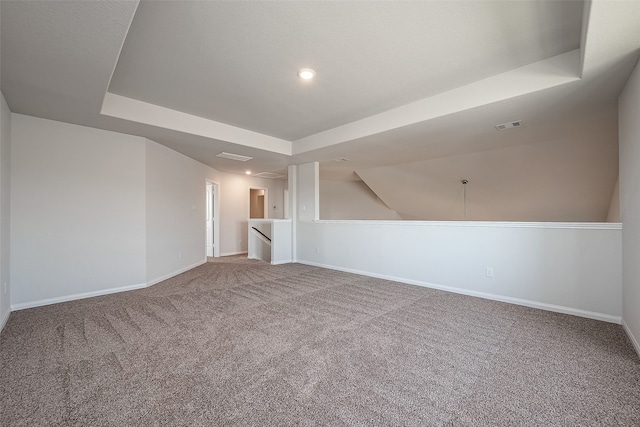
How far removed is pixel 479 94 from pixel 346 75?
1.47m

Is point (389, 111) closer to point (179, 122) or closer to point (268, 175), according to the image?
point (179, 122)

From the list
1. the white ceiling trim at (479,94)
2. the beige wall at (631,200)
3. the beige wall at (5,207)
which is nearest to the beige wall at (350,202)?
the white ceiling trim at (479,94)

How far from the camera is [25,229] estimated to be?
3.41 metres

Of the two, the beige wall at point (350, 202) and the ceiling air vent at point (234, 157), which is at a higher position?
the ceiling air vent at point (234, 157)

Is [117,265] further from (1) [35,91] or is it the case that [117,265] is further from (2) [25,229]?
(1) [35,91]

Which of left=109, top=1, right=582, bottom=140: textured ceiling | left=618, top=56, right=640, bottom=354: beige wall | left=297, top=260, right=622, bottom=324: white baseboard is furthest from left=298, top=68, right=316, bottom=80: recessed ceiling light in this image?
left=297, top=260, right=622, bottom=324: white baseboard

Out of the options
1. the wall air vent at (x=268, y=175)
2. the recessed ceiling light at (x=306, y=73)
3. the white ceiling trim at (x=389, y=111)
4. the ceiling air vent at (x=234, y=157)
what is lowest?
the ceiling air vent at (x=234, y=157)

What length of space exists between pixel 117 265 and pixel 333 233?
12.2 ft

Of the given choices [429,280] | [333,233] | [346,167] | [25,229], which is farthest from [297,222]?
[25,229]

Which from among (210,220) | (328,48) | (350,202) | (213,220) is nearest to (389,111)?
(328,48)

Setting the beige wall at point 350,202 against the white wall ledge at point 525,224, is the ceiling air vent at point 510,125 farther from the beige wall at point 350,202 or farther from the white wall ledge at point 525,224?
the beige wall at point 350,202

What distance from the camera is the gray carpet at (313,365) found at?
5.09 ft

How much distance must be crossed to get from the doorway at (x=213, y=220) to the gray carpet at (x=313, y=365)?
4110mm

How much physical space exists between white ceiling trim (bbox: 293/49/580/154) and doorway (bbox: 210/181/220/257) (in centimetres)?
448
